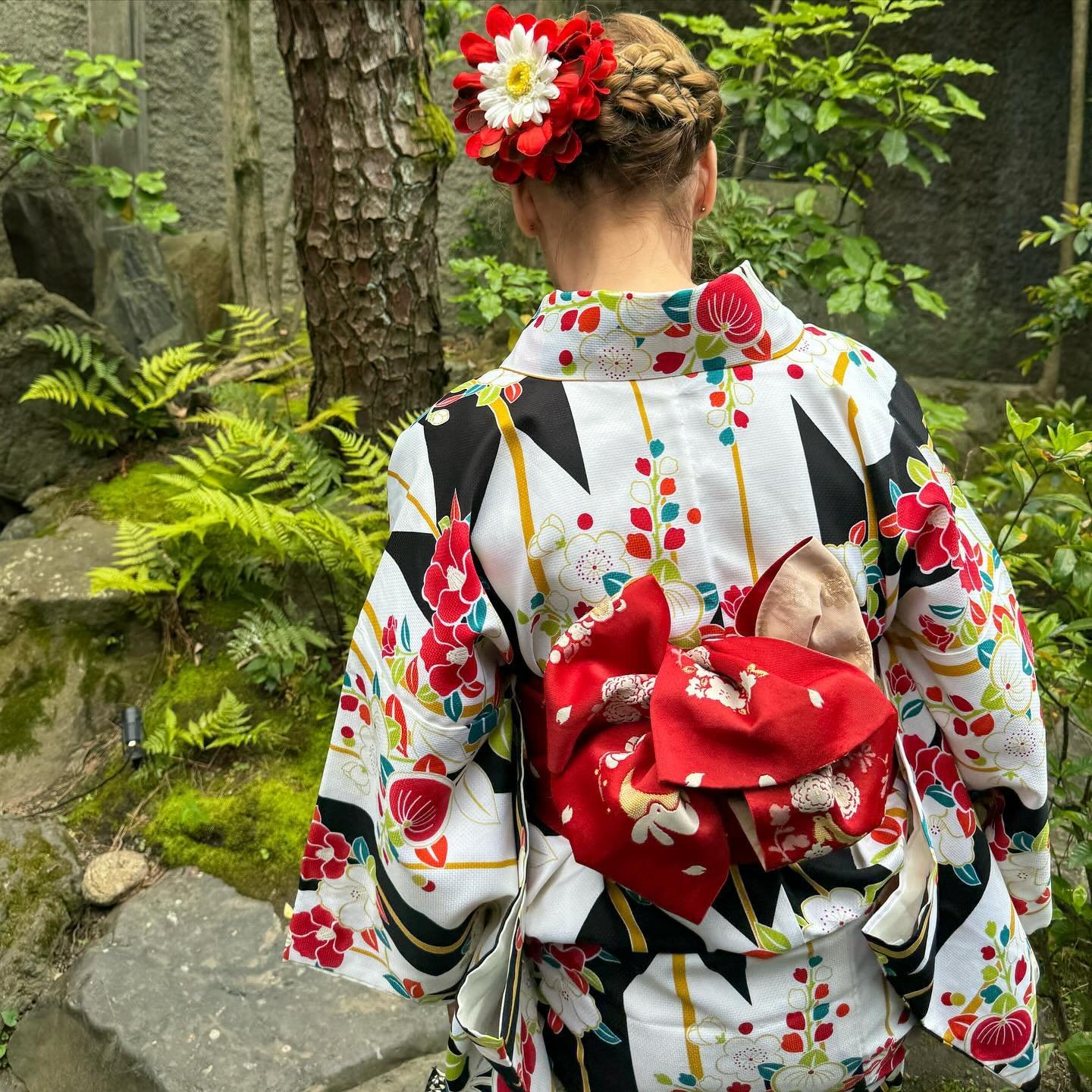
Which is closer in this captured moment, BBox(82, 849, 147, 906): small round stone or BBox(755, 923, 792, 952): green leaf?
BBox(755, 923, 792, 952): green leaf

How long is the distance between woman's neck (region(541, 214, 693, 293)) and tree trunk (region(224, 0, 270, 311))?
4.40 metres

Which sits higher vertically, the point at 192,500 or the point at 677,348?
the point at 677,348

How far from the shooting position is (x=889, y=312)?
10.5ft

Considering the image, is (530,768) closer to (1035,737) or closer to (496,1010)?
(496,1010)

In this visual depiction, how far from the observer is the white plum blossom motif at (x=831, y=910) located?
1396 millimetres

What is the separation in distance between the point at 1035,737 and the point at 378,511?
2.62 metres

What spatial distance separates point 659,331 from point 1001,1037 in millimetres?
1299

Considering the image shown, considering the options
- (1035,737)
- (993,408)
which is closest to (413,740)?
(1035,737)

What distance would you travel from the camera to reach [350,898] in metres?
1.75

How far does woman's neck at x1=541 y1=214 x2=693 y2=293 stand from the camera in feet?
4.60

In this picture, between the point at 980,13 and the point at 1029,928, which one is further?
the point at 980,13

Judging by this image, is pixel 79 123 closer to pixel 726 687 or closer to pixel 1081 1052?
pixel 726 687

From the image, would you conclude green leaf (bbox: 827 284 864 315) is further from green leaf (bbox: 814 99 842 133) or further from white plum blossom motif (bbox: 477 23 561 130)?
white plum blossom motif (bbox: 477 23 561 130)

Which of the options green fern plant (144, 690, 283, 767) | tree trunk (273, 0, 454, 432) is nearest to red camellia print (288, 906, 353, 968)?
green fern plant (144, 690, 283, 767)
